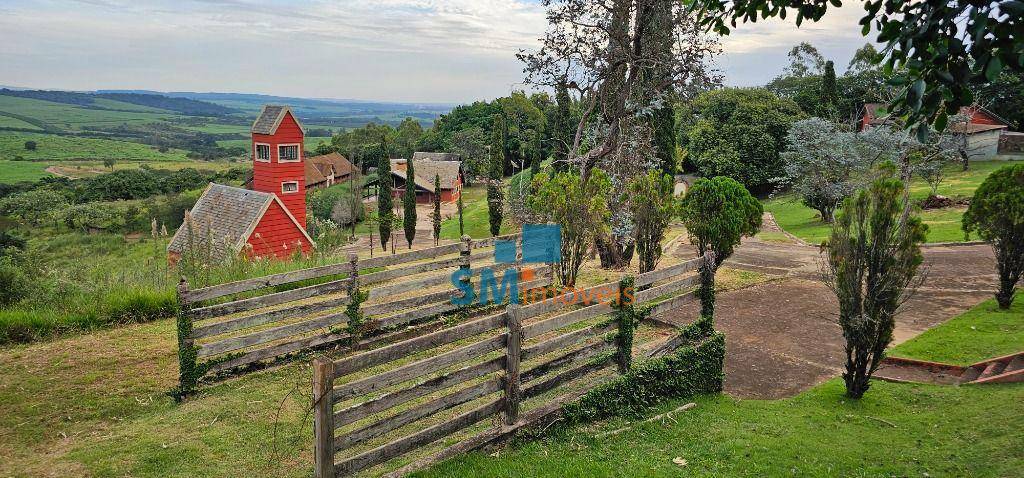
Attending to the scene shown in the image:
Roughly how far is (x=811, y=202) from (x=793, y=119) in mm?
14717

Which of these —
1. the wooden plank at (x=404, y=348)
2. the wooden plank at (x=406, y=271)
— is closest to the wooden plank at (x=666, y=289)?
the wooden plank at (x=404, y=348)

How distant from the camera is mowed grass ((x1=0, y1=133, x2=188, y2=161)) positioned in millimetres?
108750

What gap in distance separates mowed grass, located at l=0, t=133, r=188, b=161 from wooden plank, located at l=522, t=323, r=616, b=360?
124 metres

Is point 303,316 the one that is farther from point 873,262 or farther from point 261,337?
point 873,262

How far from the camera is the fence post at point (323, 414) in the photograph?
4.62 metres

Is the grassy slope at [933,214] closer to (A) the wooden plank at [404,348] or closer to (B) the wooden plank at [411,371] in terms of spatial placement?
(A) the wooden plank at [404,348]

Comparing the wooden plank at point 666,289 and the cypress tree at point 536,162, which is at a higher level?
the cypress tree at point 536,162

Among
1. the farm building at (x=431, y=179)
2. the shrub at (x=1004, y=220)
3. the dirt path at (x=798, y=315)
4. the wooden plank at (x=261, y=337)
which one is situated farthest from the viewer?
the farm building at (x=431, y=179)

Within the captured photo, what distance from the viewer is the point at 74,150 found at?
116 metres

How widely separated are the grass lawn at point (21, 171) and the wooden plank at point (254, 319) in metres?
89.4

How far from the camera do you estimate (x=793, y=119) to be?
135ft

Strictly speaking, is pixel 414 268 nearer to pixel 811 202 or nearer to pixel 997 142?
pixel 811 202

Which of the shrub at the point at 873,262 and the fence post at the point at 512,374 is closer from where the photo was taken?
the fence post at the point at 512,374

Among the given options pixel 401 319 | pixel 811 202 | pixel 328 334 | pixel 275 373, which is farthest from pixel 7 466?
pixel 811 202
